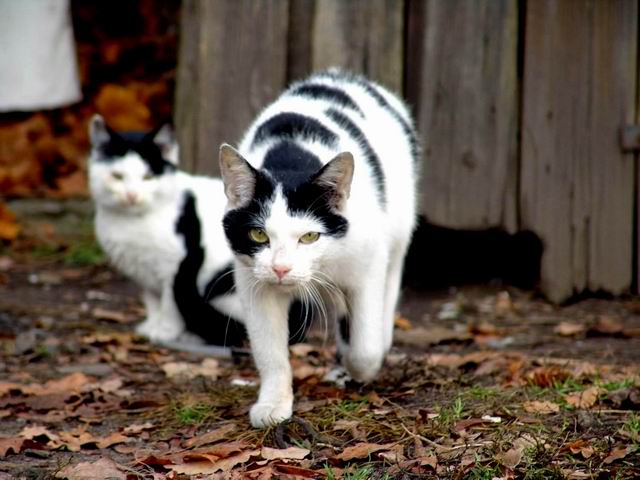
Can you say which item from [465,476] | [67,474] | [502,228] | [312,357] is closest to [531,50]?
[502,228]

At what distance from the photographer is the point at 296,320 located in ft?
16.7

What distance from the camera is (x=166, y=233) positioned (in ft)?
19.8

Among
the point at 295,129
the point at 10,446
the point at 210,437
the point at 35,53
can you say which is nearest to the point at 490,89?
the point at 295,129

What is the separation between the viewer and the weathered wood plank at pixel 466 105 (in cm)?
637

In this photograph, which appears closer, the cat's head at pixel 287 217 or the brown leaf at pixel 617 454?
the brown leaf at pixel 617 454

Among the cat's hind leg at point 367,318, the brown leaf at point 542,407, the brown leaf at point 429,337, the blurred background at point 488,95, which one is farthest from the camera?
the blurred background at point 488,95

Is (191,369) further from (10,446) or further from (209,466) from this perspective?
(209,466)

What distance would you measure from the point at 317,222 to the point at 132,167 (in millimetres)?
2474

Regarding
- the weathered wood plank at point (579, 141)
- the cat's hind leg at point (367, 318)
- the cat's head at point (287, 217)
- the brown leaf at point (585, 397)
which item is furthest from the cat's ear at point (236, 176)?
the weathered wood plank at point (579, 141)

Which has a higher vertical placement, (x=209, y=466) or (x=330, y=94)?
(x=330, y=94)

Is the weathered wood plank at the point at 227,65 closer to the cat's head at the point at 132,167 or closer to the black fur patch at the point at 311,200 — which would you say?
the cat's head at the point at 132,167

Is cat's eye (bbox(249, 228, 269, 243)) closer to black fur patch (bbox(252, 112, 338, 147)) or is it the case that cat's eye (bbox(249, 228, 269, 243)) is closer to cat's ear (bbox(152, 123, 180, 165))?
black fur patch (bbox(252, 112, 338, 147))

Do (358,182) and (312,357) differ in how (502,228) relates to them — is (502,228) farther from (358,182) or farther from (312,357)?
(358,182)

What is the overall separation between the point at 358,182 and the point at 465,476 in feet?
4.04
